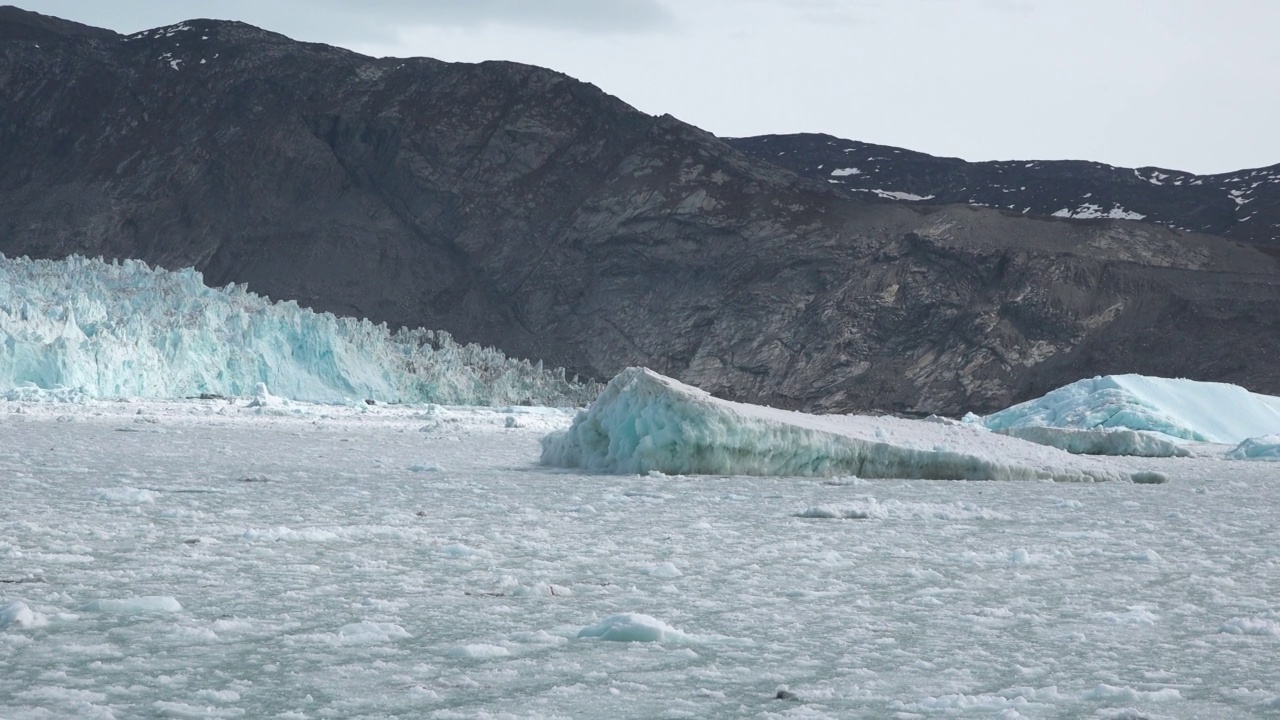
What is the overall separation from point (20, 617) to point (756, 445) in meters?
7.87

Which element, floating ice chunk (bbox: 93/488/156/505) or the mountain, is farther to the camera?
the mountain

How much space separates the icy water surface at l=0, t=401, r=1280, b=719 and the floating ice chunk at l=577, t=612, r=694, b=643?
0.05ft

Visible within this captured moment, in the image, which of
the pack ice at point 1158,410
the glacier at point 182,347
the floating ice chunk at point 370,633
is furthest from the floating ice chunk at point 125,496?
the glacier at point 182,347

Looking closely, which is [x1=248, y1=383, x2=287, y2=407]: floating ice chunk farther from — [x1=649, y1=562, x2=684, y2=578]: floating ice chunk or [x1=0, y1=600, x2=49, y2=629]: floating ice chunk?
[x1=0, y1=600, x2=49, y2=629]: floating ice chunk

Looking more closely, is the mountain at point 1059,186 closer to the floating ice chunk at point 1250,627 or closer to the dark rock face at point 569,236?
the dark rock face at point 569,236

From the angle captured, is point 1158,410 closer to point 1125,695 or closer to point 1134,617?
point 1134,617

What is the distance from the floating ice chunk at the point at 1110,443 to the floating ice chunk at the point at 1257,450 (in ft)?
2.43

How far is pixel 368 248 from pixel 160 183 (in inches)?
441

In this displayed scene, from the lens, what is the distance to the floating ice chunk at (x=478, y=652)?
3.52 metres

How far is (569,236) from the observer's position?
55.3 m

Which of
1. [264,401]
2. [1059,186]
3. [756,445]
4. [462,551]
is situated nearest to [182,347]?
[264,401]

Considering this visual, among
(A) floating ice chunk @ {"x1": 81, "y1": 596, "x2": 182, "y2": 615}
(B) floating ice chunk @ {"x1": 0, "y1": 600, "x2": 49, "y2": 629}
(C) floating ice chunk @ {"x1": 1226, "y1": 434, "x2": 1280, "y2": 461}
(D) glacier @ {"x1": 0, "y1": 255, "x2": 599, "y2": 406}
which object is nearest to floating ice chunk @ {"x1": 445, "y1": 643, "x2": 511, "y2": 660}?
(A) floating ice chunk @ {"x1": 81, "y1": 596, "x2": 182, "y2": 615}

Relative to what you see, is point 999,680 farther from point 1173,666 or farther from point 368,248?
point 368,248

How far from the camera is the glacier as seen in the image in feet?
81.1
